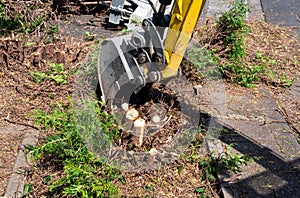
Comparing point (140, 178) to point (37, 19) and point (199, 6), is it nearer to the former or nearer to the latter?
point (199, 6)

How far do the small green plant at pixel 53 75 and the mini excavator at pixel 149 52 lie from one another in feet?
2.90

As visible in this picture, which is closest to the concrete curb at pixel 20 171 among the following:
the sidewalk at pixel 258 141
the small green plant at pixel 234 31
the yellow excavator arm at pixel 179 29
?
the yellow excavator arm at pixel 179 29

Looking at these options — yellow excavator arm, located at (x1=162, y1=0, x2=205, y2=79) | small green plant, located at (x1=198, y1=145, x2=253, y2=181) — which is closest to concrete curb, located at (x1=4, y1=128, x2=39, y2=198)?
yellow excavator arm, located at (x1=162, y1=0, x2=205, y2=79)

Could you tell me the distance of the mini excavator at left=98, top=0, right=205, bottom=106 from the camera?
13.5 feet

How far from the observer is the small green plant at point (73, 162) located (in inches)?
140

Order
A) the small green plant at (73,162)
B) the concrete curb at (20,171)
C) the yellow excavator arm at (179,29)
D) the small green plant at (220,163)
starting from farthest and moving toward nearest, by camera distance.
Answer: the small green plant at (220,163)
the yellow excavator arm at (179,29)
the concrete curb at (20,171)
the small green plant at (73,162)

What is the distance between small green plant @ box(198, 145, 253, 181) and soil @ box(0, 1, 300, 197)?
3.6 inches

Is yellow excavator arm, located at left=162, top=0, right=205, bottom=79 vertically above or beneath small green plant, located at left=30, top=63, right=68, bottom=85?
above

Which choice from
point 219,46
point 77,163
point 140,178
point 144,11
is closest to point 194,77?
point 219,46

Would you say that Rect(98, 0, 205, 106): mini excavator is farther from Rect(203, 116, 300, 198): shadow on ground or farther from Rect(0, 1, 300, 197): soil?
Rect(203, 116, 300, 198): shadow on ground

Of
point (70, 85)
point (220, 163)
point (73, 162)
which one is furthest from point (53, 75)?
point (220, 163)

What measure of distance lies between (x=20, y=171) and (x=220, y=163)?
77.3 inches

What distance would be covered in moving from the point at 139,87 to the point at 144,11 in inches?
86.7

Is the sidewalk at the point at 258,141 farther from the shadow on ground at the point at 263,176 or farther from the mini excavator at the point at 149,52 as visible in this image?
the mini excavator at the point at 149,52
